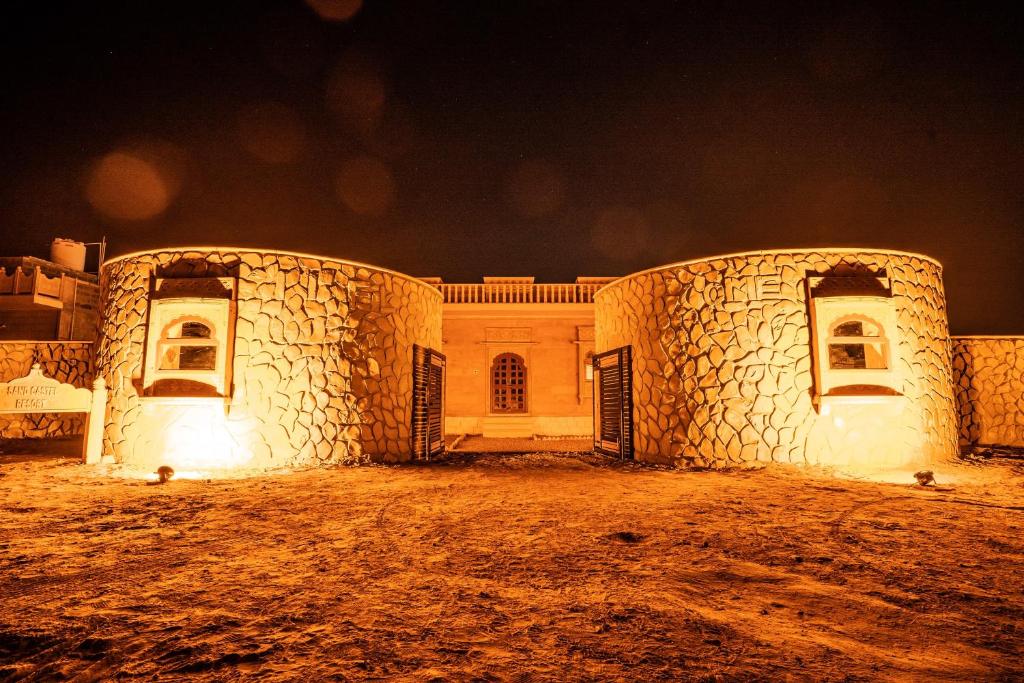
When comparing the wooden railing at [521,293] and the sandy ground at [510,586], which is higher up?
the wooden railing at [521,293]

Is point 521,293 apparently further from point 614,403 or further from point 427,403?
point 427,403

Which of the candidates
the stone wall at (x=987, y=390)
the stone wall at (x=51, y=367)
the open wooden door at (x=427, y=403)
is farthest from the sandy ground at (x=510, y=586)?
the stone wall at (x=51, y=367)

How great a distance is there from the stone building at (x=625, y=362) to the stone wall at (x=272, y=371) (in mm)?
27

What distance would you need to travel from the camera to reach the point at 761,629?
8.82 ft

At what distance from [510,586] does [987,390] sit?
43.2ft

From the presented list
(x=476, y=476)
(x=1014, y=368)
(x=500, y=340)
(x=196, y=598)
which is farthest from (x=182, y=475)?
(x=1014, y=368)

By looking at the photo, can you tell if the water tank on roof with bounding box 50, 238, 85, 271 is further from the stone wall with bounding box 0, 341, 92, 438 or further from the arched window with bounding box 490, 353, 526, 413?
the arched window with bounding box 490, 353, 526, 413

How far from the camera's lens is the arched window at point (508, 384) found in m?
18.3

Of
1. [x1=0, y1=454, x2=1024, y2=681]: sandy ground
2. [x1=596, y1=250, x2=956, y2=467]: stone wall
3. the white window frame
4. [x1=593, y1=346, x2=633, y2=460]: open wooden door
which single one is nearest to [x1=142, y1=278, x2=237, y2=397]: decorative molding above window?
[x1=0, y1=454, x2=1024, y2=681]: sandy ground

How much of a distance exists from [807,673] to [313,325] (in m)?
8.69

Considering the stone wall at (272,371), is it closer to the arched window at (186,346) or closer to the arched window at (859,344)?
the arched window at (186,346)

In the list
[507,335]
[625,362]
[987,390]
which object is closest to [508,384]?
[507,335]

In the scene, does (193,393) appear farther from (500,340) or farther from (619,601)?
(500,340)

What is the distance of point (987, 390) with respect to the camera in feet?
36.0
